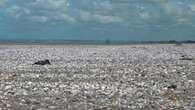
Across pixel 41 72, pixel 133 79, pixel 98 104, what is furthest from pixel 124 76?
pixel 98 104

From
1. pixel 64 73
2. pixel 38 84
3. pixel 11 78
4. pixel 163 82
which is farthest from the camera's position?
pixel 64 73

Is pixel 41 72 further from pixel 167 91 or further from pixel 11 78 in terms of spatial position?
pixel 167 91

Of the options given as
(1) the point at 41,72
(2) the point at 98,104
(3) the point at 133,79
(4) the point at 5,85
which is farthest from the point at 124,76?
(2) the point at 98,104

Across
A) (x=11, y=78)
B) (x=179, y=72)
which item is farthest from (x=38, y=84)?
(x=179, y=72)

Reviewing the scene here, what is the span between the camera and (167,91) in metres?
23.4

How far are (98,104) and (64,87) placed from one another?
193 inches

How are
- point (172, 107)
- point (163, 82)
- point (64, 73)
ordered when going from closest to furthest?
1. point (172, 107)
2. point (163, 82)
3. point (64, 73)

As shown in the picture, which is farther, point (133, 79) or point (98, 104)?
point (133, 79)

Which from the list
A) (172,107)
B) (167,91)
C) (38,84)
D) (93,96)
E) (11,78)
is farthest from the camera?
(11,78)

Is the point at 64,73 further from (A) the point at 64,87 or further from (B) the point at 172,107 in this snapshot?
(B) the point at 172,107

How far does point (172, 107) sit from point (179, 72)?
1373 centimetres

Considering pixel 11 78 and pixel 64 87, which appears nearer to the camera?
pixel 64 87

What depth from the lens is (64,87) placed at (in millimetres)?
24094

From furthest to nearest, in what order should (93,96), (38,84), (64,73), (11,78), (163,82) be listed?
1. (64,73)
2. (11,78)
3. (163,82)
4. (38,84)
5. (93,96)
